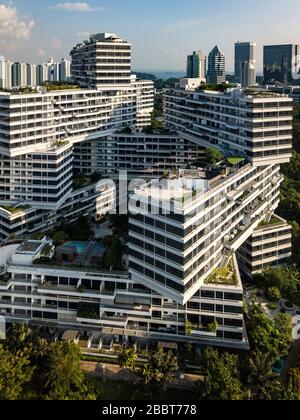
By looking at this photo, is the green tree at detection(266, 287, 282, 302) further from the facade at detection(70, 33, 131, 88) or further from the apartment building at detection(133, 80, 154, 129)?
the apartment building at detection(133, 80, 154, 129)

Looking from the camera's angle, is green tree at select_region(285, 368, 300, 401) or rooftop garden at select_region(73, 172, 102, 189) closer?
green tree at select_region(285, 368, 300, 401)

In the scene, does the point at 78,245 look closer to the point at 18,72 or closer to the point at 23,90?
the point at 23,90

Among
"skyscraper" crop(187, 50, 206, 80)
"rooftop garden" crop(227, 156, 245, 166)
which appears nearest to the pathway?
"rooftop garden" crop(227, 156, 245, 166)

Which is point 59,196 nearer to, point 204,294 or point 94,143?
point 94,143

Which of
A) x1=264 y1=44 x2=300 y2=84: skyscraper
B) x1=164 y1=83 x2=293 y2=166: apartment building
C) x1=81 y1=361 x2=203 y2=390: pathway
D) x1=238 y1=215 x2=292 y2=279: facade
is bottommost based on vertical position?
x1=81 y1=361 x2=203 y2=390: pathway
